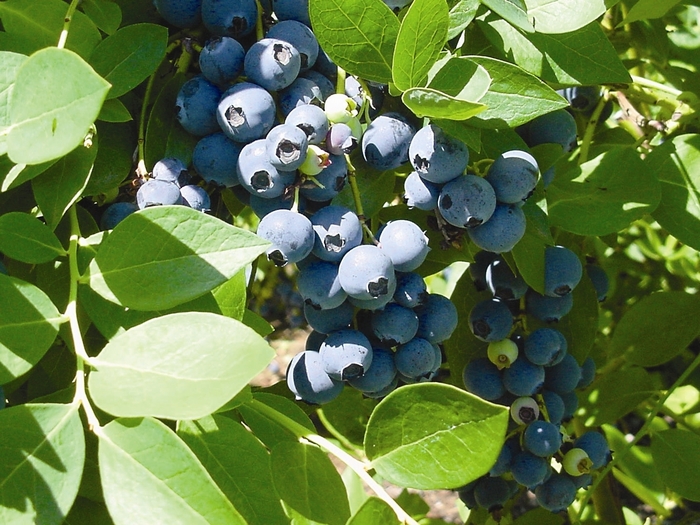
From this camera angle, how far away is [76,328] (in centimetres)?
65

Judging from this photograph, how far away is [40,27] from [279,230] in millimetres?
310

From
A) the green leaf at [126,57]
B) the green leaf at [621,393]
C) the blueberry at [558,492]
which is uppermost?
the green leaf at [126,57]

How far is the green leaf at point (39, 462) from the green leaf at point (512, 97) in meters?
0.46

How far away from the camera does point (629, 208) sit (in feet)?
3.10

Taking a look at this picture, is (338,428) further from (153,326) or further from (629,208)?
(153,326)

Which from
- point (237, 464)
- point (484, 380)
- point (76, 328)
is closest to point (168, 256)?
point (76, 328)

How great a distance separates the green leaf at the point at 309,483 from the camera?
70 centimetres

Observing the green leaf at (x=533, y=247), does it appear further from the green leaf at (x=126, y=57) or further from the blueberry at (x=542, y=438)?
the green leaf at (x=126, y=57)

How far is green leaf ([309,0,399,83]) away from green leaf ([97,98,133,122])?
0.21 m

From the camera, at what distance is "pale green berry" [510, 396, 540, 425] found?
1017 millimetres

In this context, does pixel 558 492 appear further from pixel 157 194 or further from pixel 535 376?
pixel 157 194

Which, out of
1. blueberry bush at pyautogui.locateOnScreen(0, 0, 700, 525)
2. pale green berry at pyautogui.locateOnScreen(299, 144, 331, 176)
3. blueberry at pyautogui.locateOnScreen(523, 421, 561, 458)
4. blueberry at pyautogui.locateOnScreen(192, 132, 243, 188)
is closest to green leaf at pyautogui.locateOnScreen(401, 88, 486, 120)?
blueberry bush at pyautogui.locateOnScreen(0, 0, 700, 525)

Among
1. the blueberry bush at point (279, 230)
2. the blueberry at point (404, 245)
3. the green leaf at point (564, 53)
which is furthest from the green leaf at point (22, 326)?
the green leaf at point (564, 53)

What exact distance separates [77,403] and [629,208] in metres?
0.69
